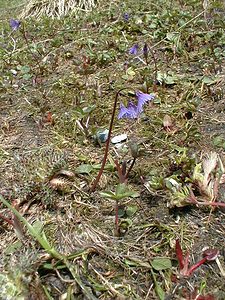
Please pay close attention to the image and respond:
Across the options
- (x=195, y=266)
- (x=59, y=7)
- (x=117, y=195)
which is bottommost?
(x=59, y=7)

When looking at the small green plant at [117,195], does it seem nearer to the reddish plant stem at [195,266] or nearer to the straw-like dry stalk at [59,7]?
the reddish plant stem at [195,266]

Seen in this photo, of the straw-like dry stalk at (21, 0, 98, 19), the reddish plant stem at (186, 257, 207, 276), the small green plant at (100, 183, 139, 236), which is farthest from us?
the straw-like dry stalk at (21, 0, 98, 19)

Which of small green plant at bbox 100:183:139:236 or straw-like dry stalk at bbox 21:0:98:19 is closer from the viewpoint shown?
small green plant at bbox 100:183:139:236

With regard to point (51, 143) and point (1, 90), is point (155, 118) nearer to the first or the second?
point (51, 143)

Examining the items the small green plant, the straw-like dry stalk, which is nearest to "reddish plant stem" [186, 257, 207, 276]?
the small green plant

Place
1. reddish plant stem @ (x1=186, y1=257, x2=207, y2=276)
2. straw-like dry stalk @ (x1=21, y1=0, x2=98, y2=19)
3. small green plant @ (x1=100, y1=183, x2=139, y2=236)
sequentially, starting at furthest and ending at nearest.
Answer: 1. straw-like dry stalk @ (x1=21, y1=0, x2=98, y2=19)
2. small green plant @ (x1=100, y1=183, x2=139, y2=236)
3. reddish plant stem @ (x1=186, y1=257, x2=207, y2=276)

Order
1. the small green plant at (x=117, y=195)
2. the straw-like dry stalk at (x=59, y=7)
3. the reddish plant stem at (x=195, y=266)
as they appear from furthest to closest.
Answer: the straw-like dry stalk at (x=59, y=7) → the small green plant at (x=117, y=195) → the reddish plant stem at (x=195, y=266)

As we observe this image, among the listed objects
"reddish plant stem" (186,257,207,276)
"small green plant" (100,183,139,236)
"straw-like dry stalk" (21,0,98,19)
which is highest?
"small green plant" (100,183,139,236)

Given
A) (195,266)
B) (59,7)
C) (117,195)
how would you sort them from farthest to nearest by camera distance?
(59,7) → (117,195) → (195,266)

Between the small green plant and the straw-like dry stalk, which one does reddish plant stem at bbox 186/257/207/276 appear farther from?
the straw-like dry stalk

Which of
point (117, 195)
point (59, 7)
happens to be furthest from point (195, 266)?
point (59, 7)

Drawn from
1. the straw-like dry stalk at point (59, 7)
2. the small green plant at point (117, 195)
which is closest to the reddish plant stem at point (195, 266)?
the small green plant at point (117, 195)

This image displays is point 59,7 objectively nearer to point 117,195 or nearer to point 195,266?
point 117,195
